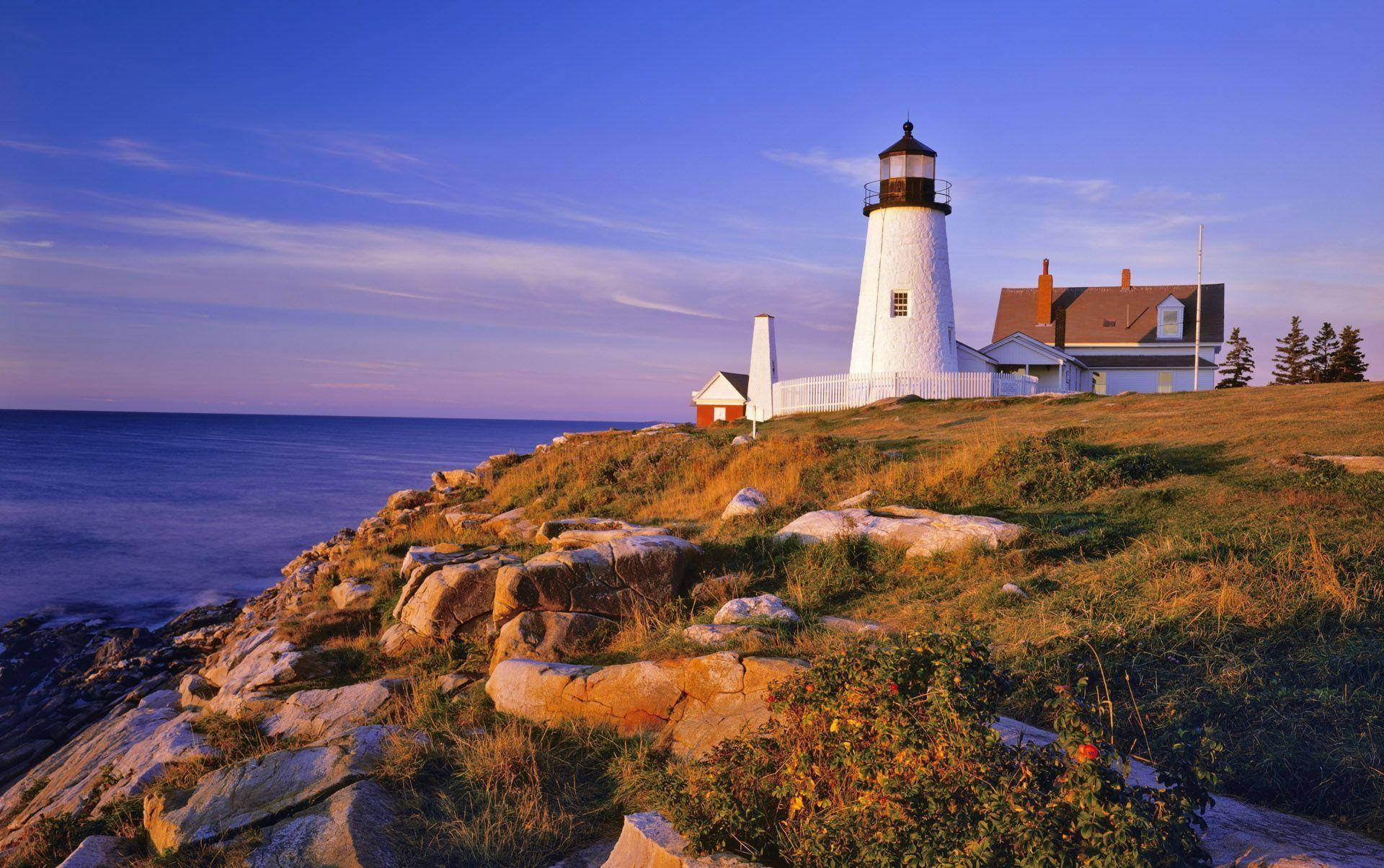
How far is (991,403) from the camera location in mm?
25141

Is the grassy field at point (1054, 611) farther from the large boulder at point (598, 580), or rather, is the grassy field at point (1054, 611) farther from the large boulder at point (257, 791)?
the large boulder at point (598, 580)

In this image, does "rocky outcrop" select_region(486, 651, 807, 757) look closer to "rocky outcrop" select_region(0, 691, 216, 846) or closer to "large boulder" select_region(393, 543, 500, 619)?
"rocky outcrop" select_region(0, 691, 216, 846)

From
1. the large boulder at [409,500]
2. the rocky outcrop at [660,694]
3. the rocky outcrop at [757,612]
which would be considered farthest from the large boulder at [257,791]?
the large boulder at [409,500]

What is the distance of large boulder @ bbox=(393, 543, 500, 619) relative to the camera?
391 inches

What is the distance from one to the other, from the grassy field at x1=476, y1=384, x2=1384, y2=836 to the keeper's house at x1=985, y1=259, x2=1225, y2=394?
20319 millimetres

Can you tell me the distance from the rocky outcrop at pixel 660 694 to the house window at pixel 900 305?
26.7 m

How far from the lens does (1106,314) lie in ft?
135

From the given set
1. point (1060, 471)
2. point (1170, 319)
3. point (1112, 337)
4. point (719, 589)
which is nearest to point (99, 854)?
point (719, 589)

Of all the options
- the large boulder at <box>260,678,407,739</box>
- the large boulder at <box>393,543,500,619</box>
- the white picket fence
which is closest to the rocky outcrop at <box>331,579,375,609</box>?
the large boulder at <box>393,543,500,619</box>

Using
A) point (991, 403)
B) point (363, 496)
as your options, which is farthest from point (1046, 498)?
point (363, 496)

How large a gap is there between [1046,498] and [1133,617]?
183 inches

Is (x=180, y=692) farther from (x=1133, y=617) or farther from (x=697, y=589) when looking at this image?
(x=1133, y=617)

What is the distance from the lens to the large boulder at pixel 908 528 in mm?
8617

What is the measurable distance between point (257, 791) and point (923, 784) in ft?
14.8
